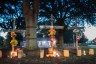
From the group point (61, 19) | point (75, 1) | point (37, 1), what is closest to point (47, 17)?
point (61, 19)

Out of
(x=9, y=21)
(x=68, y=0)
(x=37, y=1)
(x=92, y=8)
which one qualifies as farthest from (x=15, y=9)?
(x=37, y=1)

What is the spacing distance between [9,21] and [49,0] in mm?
9028

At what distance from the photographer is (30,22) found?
2711cm

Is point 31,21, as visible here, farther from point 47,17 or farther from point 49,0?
point 47,17

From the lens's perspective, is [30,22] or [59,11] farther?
[59,11]

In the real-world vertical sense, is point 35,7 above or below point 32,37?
above

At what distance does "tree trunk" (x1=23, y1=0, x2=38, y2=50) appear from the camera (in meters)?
26.7

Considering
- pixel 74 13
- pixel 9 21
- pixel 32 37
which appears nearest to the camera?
pixel 32 37

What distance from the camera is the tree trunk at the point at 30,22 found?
26.7 m

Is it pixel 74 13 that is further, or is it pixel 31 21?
pixel 74 13

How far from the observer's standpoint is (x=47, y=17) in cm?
4503

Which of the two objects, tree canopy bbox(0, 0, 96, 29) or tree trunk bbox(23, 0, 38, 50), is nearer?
tree trunk bbox(23, 0, 38, 50)

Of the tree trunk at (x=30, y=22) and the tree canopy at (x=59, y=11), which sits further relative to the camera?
the tree canopy at (x=59, y=11)

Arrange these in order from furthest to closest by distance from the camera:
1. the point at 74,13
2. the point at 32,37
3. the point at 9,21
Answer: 1. the point at 9,21
2. the point at 74,13
3. the point at 32,37
